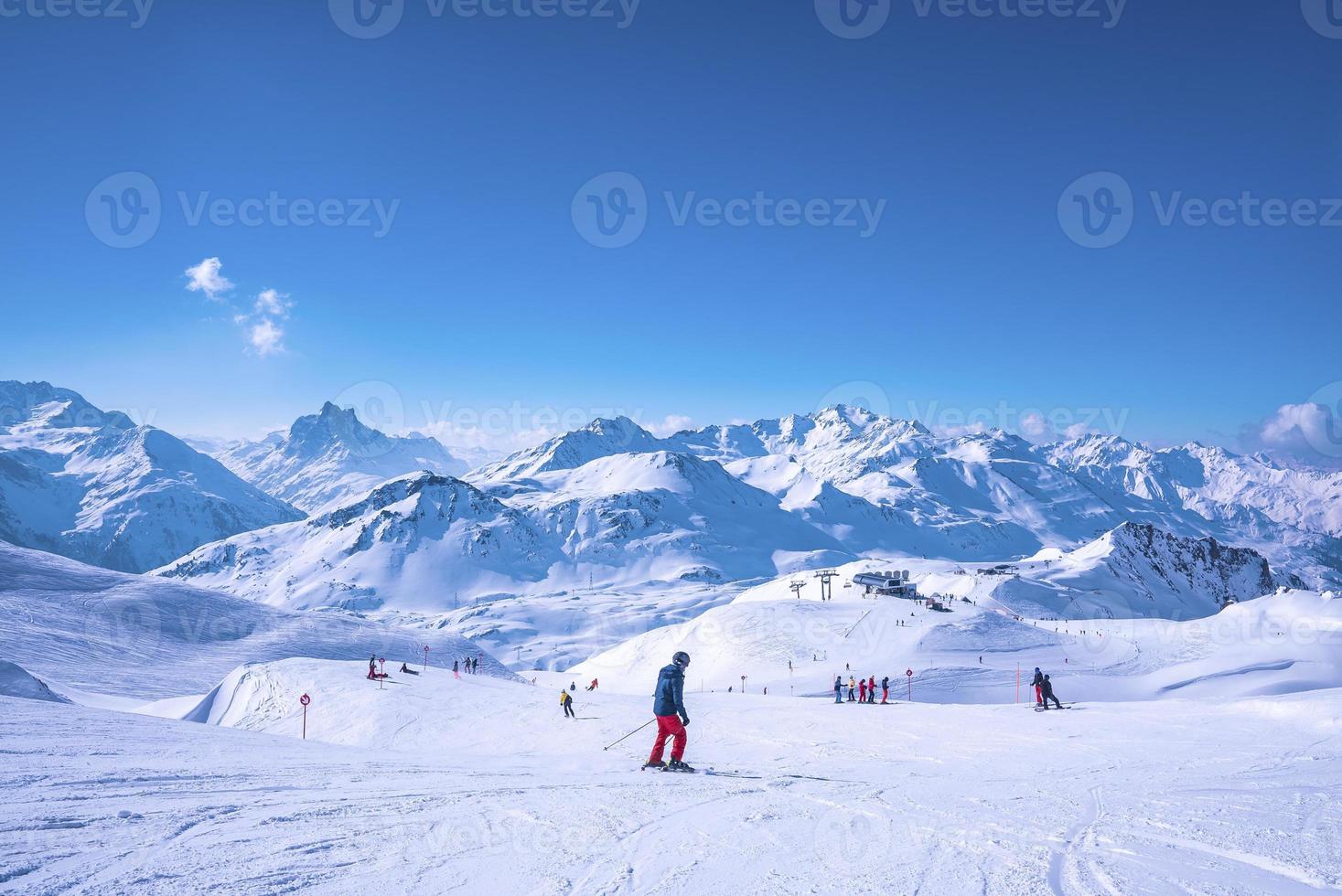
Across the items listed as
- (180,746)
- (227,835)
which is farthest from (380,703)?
(227,835)

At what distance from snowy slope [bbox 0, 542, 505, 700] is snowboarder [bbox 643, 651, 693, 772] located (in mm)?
45968

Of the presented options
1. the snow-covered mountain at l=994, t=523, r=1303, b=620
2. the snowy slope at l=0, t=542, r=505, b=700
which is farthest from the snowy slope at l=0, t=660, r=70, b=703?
the snow-covered mountain at l=994, t=523, r=1303, b=620

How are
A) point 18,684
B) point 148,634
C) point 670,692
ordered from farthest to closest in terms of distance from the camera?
point 148,634 → point 18,684 → point 670,692

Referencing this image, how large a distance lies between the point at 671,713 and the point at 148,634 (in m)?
63.8

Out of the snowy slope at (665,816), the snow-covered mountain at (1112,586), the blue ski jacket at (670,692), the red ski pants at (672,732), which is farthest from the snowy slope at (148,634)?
the snow-covered mountain at (1112,586)

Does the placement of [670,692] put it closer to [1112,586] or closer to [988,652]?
[988,652]

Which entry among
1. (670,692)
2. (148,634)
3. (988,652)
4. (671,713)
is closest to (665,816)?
(670,692)

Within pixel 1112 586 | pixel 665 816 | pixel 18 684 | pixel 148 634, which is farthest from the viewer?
pixel 1112 586

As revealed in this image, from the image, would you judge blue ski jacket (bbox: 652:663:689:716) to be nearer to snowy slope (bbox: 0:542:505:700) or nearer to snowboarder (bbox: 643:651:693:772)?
snowboarder (bbox: 643:651:693:772)

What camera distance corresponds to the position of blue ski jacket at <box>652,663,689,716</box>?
38.8 ft

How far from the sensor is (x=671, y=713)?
1206 cm

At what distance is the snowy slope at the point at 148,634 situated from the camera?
1901 inches

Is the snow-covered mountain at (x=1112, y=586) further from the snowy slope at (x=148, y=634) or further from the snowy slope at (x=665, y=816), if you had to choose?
the snowy slope at (x=665, y=816)

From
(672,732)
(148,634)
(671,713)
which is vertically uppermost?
(671,713)
